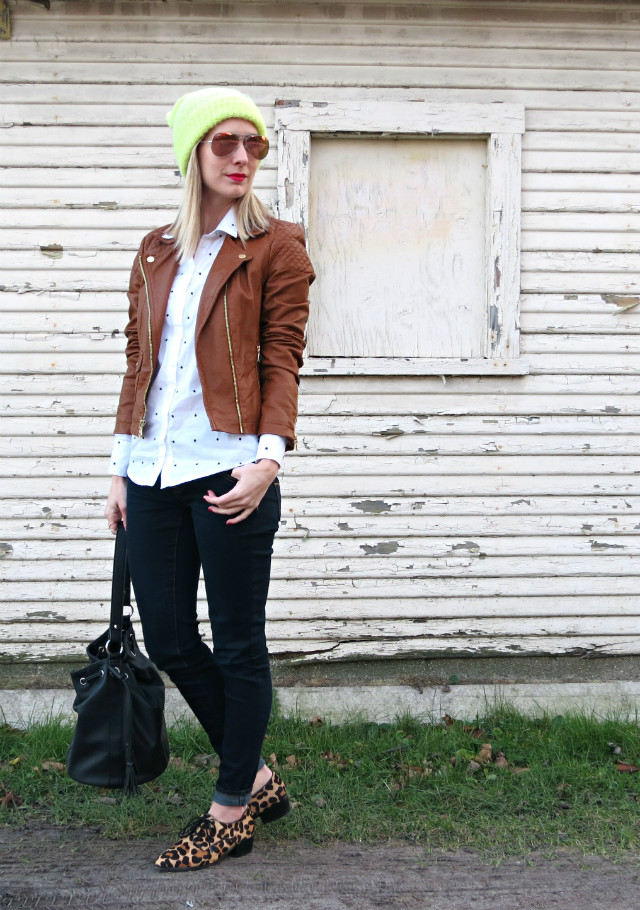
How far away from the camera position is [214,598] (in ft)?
8.57

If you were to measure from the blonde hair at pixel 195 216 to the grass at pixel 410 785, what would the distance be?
203 cm

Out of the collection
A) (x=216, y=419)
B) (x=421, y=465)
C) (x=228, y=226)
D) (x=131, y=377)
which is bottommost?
(x=421, y=465)

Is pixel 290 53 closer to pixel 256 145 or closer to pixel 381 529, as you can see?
pixel 256 145

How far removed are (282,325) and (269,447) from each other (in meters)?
0.37

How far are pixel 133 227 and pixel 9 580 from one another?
6.11ft

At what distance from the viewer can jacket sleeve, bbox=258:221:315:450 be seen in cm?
258

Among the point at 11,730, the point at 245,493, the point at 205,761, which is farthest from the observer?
the point at 11,730

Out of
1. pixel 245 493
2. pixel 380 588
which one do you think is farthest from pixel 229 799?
pixel 380 588

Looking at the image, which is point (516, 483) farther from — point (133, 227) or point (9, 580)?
point (9, 580)

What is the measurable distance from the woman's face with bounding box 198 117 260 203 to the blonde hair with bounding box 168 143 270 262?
3cm

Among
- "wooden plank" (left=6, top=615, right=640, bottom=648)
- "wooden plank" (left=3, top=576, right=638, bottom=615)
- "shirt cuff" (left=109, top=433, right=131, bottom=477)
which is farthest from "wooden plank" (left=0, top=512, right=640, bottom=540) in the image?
"shirt cuff" (left=109, top=433, right=131, bottom=477)

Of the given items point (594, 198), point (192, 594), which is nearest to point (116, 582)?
point (192, 594)

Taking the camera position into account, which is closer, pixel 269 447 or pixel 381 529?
pixel 269 447

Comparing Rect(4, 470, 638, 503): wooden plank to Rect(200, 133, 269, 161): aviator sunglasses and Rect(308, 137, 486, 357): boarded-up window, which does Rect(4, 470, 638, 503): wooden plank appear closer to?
Rect(308, 137, 486, 357): boarded-up window
